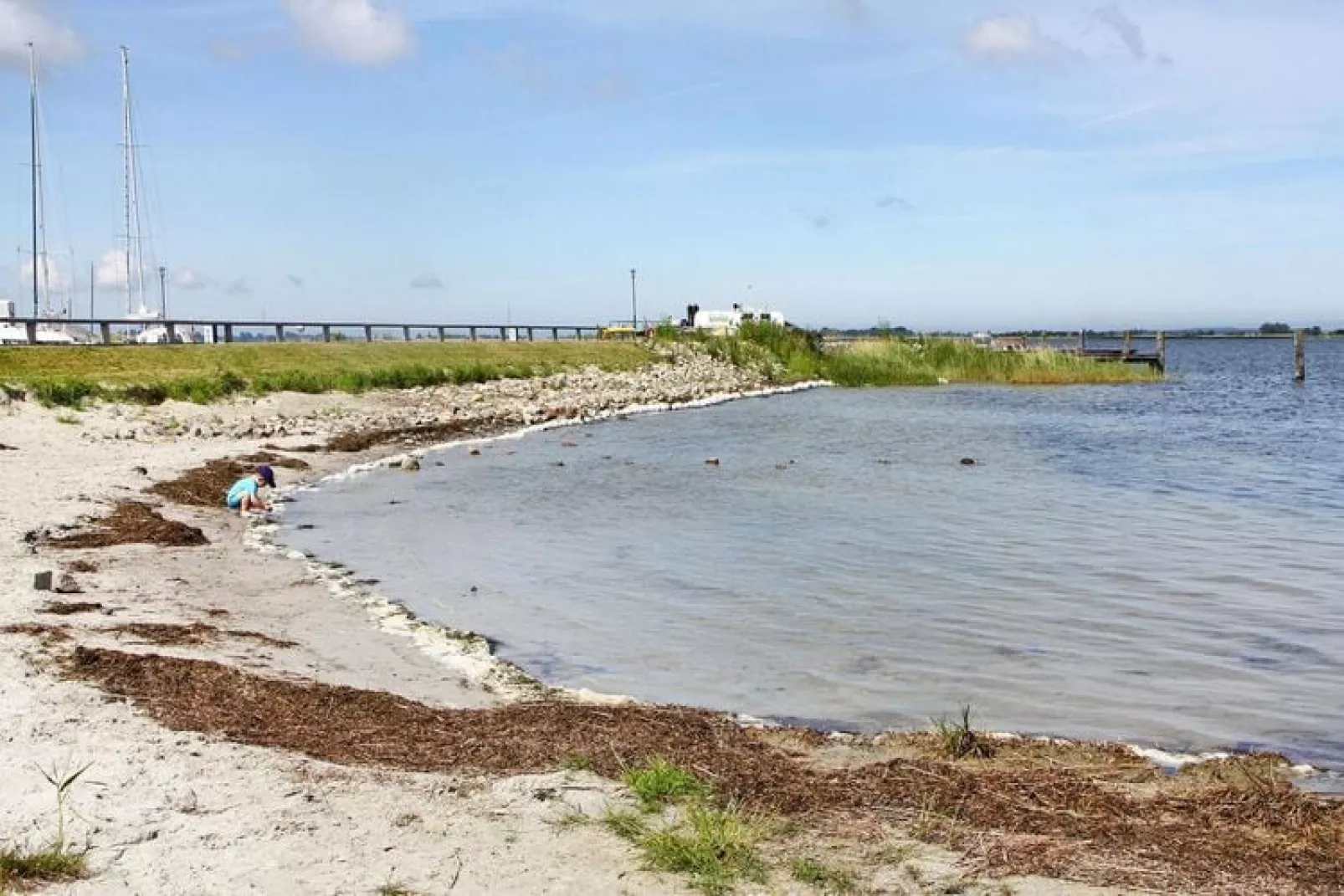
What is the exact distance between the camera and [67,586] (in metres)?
11.7

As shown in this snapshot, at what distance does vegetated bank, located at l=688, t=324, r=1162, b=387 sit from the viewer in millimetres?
70438

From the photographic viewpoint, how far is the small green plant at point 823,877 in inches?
212

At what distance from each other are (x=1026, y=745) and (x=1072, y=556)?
8798 millimetres

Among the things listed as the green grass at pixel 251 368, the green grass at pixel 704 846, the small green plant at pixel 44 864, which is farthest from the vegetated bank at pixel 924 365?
the small green plant at pixel 44 864

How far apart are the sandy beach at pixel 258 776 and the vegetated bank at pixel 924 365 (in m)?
56.2

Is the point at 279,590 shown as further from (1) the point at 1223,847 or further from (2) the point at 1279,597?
(2) the point at 1279,597

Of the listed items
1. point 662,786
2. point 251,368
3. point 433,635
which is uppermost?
point 251,368

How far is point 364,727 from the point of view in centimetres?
780

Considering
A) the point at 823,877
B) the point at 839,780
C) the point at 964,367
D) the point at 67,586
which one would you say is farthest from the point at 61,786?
the point at 964,367

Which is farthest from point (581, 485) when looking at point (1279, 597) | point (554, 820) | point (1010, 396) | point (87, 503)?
point (1010, 396)

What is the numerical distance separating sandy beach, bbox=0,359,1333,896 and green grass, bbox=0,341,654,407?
630 inches

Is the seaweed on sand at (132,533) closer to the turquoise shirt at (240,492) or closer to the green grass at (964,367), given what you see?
the turquoise shirt at (240,492)

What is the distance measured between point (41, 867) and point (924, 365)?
68842 millimetres

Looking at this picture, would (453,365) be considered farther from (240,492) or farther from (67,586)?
(67,586)
